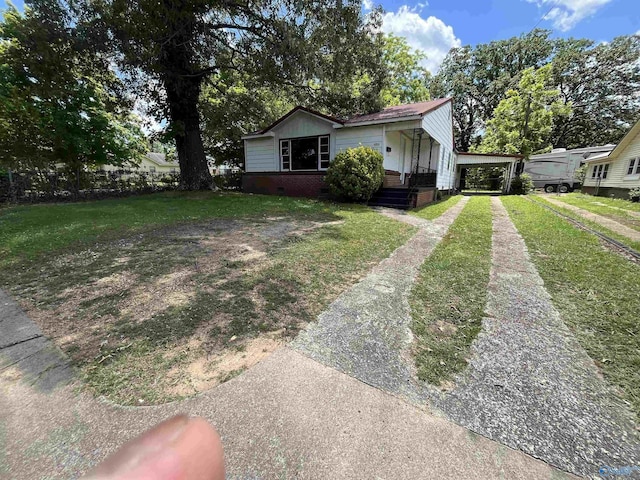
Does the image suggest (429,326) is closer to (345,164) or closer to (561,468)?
(561,468)

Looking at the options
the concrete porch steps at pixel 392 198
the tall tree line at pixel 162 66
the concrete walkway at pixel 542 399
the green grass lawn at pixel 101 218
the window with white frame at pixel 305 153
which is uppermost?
the tall tree line at pixel 162 66

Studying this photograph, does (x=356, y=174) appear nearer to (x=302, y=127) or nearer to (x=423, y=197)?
(x=423, y=197)

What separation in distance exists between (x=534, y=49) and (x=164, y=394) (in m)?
48.9

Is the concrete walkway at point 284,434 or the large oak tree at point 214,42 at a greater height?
the large oak tree at point 214,42

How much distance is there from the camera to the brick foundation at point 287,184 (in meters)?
13.6

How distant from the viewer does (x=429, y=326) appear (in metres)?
2.89

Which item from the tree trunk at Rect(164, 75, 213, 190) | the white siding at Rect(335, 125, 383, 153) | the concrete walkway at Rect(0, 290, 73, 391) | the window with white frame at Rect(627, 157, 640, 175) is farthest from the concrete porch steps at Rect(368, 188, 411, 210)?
the window with white frame at Rect(627, 157, 640, 175)

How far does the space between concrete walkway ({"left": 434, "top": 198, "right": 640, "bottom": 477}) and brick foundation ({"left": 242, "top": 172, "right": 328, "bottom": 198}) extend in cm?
1115

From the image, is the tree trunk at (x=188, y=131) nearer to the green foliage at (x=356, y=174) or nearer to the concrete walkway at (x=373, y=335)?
the green foliage at (x=356, y=174)

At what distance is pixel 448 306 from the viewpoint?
10.9 feet

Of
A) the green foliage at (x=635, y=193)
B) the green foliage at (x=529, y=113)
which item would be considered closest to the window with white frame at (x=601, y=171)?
the green foliage at (x=529, y=113)

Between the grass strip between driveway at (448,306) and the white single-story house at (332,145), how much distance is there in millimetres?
6505

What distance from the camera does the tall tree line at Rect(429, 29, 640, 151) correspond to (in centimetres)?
3070

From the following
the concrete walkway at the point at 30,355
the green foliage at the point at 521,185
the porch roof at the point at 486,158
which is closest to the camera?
the concrete walkway at the point at 30,355
